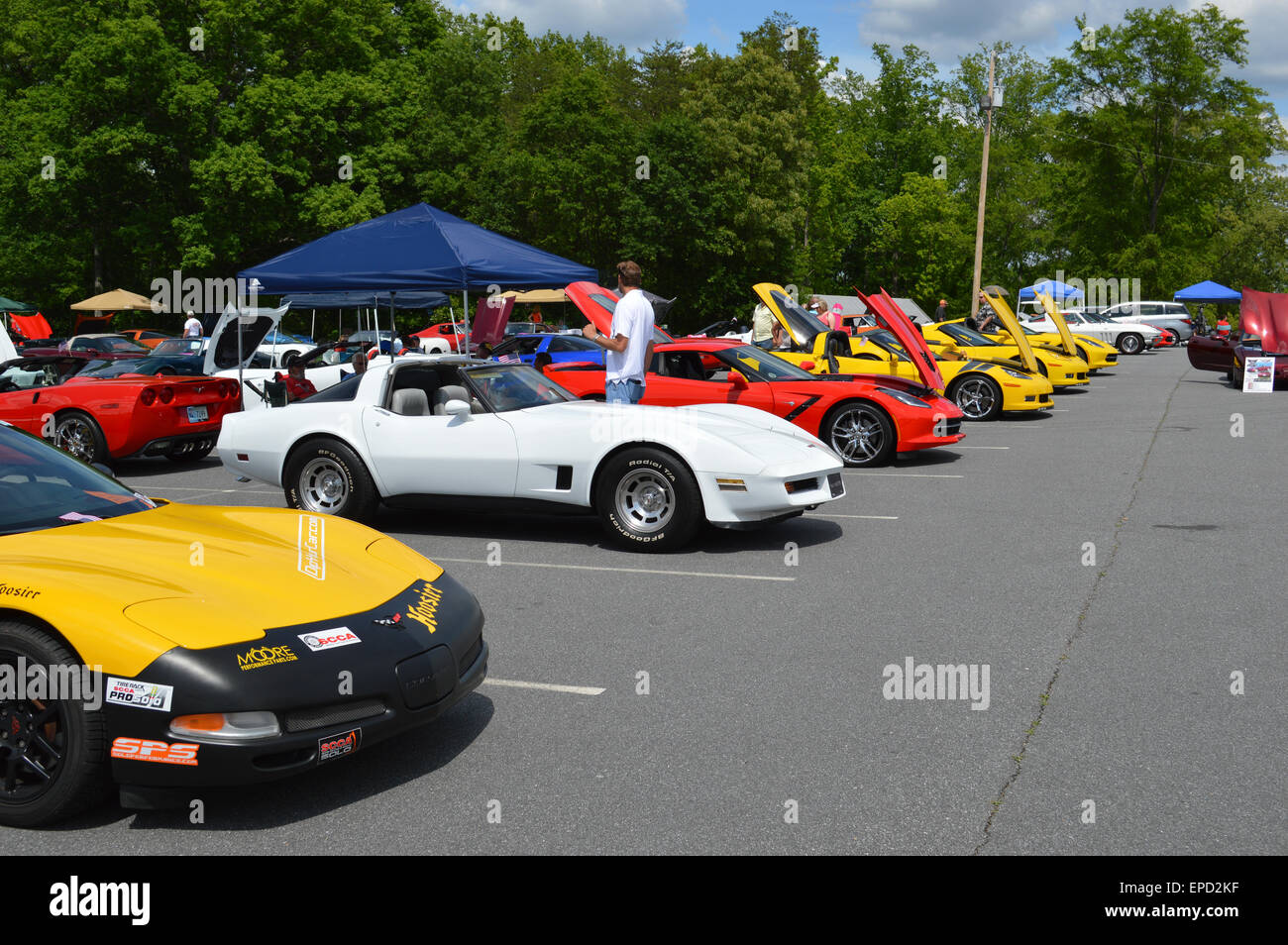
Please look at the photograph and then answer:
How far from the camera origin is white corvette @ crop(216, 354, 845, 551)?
766 cm

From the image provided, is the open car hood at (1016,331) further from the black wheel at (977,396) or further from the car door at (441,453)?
the car door at (441,453)

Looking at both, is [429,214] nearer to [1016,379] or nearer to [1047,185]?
[1016,379]

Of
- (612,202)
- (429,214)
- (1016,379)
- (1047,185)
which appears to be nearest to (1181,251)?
(1047,185)

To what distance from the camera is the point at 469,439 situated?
8211 millimetres

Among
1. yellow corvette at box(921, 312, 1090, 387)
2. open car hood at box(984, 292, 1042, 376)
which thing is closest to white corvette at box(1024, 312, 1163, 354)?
yellow corvette at box(921, 312, 1090, 387)

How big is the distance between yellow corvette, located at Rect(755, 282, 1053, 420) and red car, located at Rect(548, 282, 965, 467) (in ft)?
5.19

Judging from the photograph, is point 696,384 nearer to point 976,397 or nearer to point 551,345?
point 976,397

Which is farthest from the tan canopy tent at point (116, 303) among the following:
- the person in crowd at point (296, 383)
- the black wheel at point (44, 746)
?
Result: the black wheel at point (44, 746)

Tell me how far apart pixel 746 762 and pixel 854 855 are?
783 millimetres

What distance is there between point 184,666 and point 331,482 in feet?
18.4

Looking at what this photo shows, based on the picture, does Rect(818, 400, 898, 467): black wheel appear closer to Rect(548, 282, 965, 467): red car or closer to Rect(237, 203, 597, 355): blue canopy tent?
Rect(548, 282, 965, 467): red car

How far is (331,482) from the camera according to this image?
891cm

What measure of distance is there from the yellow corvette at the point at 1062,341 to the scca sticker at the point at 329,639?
17117 millimetres

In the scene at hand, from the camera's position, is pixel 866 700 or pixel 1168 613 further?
pixel 1168 613
